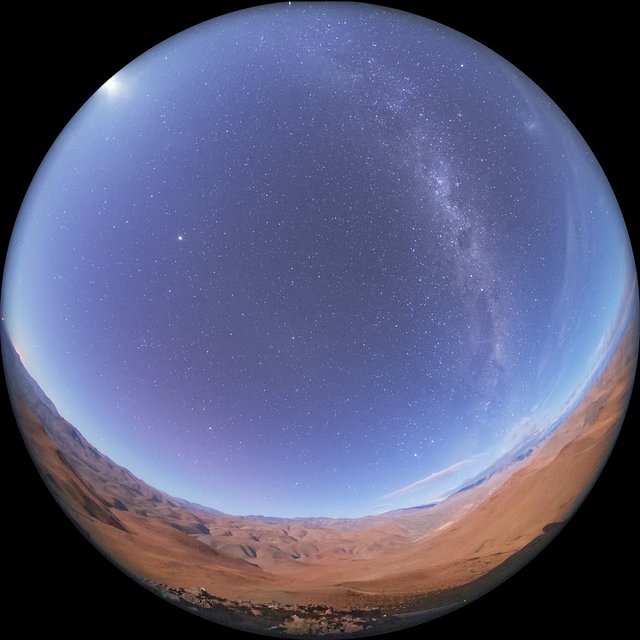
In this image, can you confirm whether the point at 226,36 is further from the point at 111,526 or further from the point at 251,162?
the point at 111,526

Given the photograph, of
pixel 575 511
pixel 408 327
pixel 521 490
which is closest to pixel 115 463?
pixel 408 327

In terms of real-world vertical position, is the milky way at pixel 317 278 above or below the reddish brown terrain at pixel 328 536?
above

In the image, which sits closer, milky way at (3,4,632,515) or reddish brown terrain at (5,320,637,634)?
milky way at (3,4,632,515)

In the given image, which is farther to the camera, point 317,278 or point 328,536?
point 328,536

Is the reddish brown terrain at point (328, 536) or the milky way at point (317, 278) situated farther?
the reddish brown terrain at point (328, 536)

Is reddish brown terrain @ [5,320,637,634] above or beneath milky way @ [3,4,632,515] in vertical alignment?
beneath
